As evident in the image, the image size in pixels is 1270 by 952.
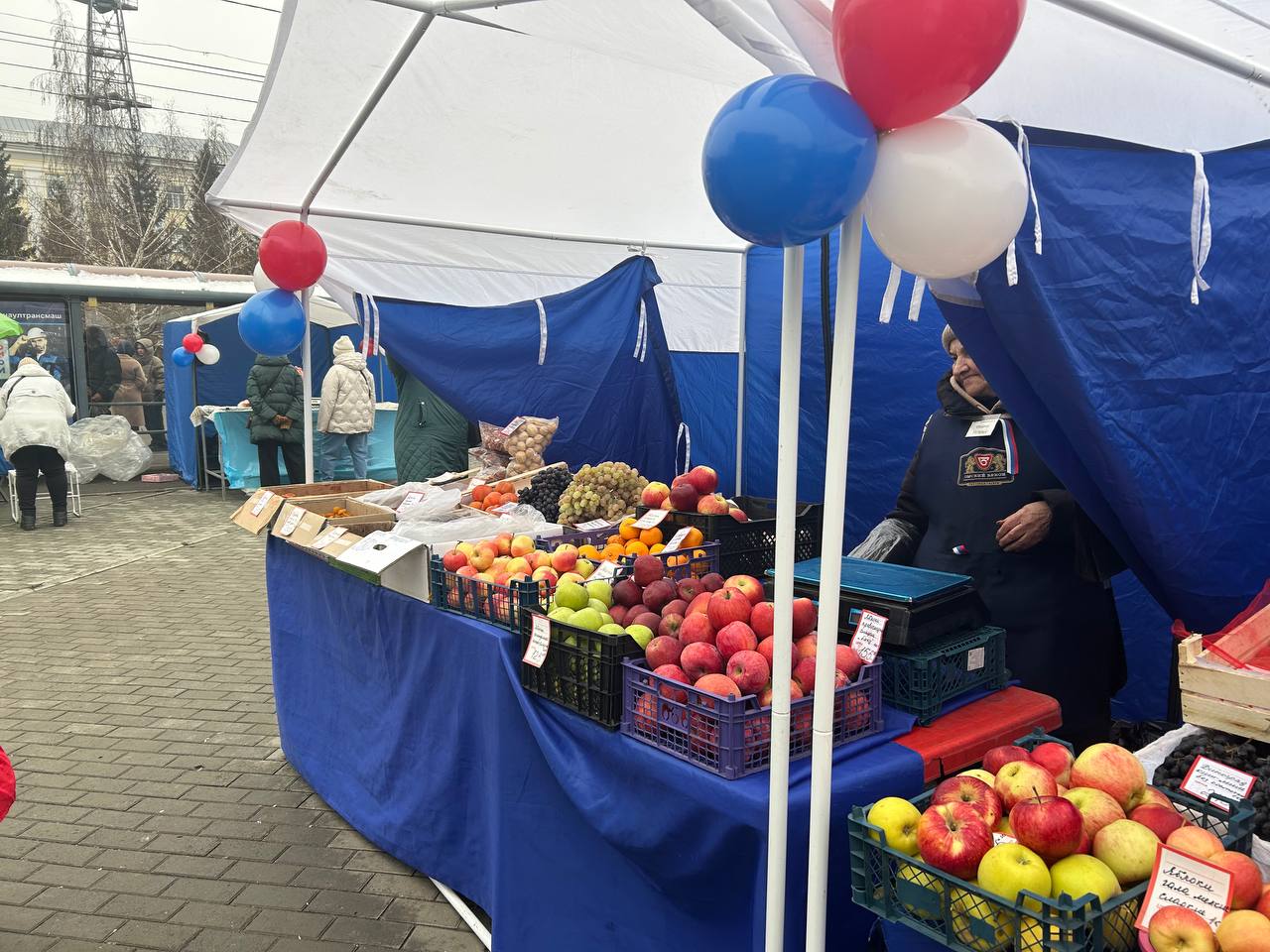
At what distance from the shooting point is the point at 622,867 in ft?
7.43

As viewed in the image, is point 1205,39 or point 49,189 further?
point 49,189

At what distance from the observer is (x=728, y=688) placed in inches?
76.8

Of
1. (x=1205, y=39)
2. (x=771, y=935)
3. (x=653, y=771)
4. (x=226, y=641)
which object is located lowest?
(x=226, y=641)

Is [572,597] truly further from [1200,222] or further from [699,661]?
[1200,222]

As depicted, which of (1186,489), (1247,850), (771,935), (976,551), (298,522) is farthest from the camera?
(298,522)

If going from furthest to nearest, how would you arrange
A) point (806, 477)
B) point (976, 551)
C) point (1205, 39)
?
point (806, 477), point (976, 551), point (1205, 39)

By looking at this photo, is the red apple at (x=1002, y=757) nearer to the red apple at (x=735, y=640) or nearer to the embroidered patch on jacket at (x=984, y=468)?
the red apple at (x=735, y=640)

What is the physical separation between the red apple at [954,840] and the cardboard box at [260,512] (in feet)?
10.4


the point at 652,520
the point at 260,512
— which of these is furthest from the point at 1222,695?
the point at 260,512

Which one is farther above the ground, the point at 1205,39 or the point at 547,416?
the point at 1205,39

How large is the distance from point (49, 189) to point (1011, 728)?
3231 centimetres

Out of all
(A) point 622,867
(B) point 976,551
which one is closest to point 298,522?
(A) point 622,867

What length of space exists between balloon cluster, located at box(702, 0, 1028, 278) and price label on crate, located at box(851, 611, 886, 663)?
34.0 inches

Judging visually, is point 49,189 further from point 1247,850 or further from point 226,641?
point 1247,850
